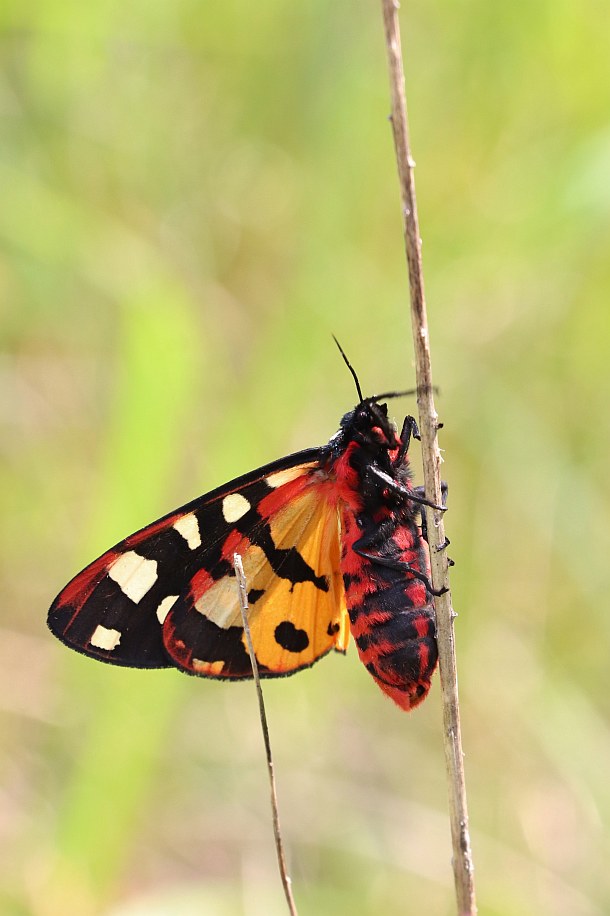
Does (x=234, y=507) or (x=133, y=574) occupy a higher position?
(x=234, y=507)

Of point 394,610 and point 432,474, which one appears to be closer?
point 432,474

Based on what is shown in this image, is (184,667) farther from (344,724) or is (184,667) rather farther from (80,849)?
(344,724)

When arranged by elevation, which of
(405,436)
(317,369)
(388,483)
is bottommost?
(388,483)

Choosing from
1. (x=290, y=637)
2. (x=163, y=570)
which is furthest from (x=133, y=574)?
(x=290, y=637)

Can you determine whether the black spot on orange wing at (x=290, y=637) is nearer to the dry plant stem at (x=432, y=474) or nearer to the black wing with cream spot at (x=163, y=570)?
the black wing with cream spot at (x=163, y=570)

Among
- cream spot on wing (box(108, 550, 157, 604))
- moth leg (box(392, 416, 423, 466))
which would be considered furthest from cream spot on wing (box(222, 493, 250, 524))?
moth leg (box(392, 416, 423, 466))

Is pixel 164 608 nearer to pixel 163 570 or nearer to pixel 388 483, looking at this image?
pixel 163 570

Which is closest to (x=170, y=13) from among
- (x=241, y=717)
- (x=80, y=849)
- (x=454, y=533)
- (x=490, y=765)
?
(x=454, y=533)

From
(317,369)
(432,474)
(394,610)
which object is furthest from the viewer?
(317,369)
